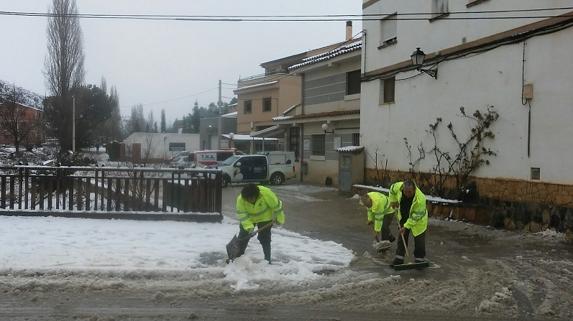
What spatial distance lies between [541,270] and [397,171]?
10.1 meters

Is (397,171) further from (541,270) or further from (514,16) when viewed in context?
(541,270)

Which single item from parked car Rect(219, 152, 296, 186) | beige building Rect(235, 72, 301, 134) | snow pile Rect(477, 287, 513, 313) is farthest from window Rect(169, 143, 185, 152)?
snow pile Rect(477, 287, 513, 313)

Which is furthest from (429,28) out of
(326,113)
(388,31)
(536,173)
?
(326,113)

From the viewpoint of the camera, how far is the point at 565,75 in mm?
11398

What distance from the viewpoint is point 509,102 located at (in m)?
13.1

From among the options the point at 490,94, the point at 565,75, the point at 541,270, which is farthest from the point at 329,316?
the point at 490,94

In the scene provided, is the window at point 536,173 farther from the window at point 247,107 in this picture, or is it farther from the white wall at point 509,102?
the window at point 247,107

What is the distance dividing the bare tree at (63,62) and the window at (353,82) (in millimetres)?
19361

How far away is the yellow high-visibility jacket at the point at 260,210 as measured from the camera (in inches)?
312

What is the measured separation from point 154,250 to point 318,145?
19.0 meters

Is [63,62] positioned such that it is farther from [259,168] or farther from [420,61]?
[420,61]

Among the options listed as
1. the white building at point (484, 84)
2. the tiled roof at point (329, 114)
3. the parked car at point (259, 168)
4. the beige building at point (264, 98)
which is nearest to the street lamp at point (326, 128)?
the tiled roof at point (329, 114)

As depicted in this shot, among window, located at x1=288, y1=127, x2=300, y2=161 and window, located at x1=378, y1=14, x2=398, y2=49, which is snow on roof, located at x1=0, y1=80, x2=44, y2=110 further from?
window, located at x1=378, y1=14, x2=398, y2=49

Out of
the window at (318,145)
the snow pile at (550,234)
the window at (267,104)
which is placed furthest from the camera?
the window at (267,104)
